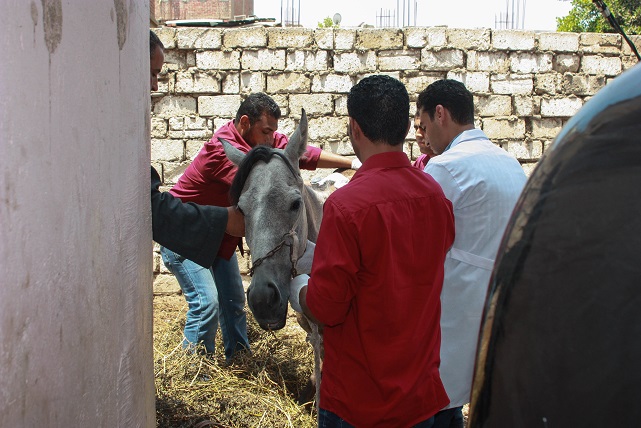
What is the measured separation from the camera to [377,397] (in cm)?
212

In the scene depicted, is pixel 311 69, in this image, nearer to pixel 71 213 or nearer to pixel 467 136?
pixel 467 136

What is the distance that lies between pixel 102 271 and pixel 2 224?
476mm

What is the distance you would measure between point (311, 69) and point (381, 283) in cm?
575

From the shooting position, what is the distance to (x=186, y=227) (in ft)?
9.11

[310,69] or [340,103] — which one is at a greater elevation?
[310,69]

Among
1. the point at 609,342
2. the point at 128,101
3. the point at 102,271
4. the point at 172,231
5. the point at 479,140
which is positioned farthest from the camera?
the point at 479,140

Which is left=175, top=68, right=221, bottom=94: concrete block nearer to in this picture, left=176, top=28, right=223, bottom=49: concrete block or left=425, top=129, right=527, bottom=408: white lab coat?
left=176, top=28, right=223, bottom=49: concrete block

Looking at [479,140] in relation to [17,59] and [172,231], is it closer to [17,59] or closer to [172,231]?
[172,231]

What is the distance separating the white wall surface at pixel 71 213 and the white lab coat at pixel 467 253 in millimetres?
1290

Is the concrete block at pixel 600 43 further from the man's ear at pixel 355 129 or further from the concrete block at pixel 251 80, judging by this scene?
the man's ear at pixel 355 129

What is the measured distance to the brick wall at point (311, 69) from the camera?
7469 mm

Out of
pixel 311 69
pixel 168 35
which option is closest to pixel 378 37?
pixel 311 69

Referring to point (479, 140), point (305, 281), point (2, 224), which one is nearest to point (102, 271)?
point (2, 224)

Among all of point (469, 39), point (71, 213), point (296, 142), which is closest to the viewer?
point (71, 213)
